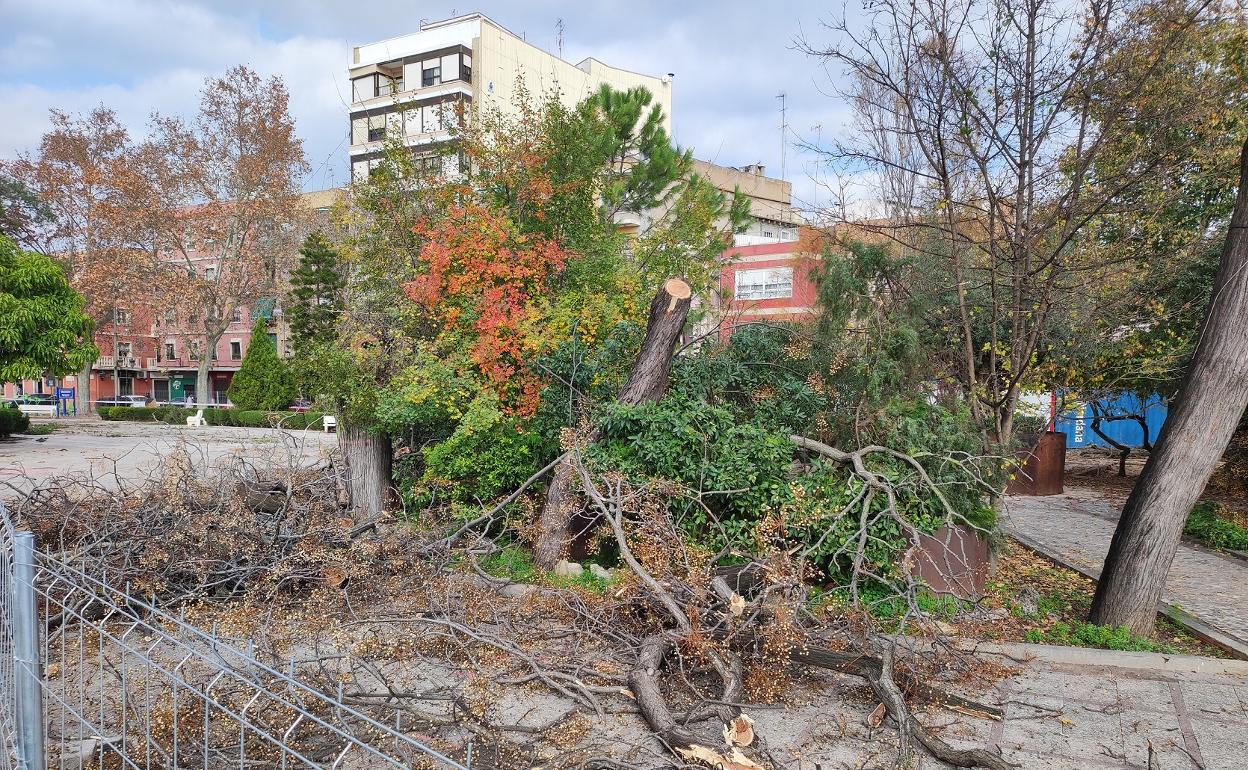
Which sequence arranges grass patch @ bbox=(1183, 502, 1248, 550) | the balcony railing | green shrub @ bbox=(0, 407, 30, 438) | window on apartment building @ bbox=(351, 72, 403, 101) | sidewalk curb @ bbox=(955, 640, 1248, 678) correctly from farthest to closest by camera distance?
the balcony railing
window on apartment building @ bbox=(351, 72, 403, 101)
green shrub @ bbox=(0, 407, 30, 438)
grass patch @ bbox=(1183, 502, 1248, 550)
sidewalk curb @ bbox=(955, 640, 1248, 678)

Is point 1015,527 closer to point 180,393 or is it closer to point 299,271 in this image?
point 299,271

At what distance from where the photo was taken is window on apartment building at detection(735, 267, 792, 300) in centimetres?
3066

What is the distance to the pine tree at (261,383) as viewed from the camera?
35.8m

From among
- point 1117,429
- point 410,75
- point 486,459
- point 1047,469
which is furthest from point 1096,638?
point 410,75

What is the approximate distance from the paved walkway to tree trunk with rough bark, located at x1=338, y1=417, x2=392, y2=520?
274 inches

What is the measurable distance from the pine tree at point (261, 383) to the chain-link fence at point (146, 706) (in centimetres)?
3209

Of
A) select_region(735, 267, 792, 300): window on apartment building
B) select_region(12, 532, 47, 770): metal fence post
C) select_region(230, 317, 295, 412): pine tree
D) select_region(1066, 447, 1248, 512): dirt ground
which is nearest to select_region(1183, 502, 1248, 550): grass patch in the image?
select_region(1066, 447, 1248, 512): dirt ground

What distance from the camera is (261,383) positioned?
1435 inches

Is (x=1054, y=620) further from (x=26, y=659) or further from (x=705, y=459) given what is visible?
(x=26, y=659)

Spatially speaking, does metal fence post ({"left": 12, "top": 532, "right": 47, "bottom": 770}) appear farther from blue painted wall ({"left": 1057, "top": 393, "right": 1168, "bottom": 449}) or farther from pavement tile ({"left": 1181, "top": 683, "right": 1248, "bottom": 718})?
blue painted wall ({"left": 1057, "top": 393, "right": 1168, "bottom": 449})

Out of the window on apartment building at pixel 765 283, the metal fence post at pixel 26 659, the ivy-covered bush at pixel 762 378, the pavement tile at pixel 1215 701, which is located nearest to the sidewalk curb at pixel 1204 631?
the pavement tile at pixel 1215 701

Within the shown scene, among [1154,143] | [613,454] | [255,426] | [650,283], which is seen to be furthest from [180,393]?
[1154,143]

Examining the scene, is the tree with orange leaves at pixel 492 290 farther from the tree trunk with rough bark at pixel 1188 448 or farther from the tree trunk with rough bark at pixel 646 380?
the tree trunk with rough bark at pixel 1188 448

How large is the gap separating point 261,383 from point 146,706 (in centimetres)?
3700
